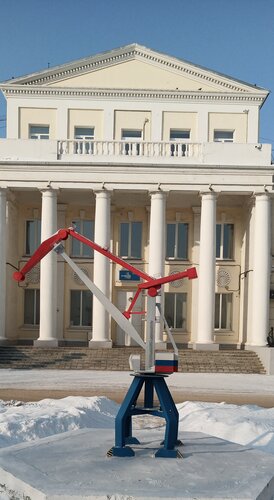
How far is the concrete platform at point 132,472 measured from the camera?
19.0ft

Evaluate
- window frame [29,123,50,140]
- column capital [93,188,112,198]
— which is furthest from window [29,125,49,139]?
column capital [93,188,112,198]

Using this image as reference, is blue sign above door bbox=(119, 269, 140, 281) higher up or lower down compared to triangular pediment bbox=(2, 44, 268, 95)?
lower down

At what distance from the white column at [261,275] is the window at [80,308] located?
32.4 ft

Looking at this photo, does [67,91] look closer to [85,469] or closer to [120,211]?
[120,211]

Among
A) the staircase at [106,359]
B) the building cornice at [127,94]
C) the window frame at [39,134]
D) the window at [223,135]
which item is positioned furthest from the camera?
the window at [223,135]

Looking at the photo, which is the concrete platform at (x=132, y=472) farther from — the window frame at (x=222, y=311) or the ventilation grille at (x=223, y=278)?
the window frame at (x=222, y=311)

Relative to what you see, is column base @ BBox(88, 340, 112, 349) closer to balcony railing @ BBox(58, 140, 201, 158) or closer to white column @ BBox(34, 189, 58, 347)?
white column @ BBox(34, 189, 58, 347)

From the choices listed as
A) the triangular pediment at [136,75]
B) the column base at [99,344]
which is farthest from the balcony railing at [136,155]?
the column base at [99,344]

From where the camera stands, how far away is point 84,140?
2811cm

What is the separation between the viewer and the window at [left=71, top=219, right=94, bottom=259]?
3122cm

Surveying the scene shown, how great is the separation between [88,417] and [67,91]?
76.0 feet

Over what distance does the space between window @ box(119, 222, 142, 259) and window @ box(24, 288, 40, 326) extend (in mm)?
5786

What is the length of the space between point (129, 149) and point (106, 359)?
11.3 meters

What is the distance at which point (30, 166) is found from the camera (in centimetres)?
2758
